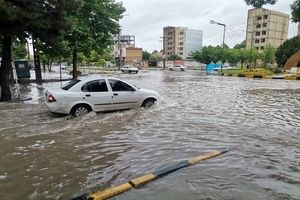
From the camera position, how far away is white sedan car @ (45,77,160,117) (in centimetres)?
1012

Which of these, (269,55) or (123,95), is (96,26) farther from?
(269,55)

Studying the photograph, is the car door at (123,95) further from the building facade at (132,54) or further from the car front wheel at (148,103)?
the building facade at (132,54)

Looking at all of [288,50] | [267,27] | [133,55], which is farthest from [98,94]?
[267,27]

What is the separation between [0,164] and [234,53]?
78.5m

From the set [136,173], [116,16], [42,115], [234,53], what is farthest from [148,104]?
[234,53]

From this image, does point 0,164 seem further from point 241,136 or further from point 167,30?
point 167,30

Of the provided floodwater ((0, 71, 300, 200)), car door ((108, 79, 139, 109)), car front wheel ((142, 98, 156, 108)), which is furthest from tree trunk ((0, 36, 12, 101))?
car front wheel ((142, 98, 156, 108))

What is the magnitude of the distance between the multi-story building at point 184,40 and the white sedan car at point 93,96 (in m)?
126

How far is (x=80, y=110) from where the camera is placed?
412 inches

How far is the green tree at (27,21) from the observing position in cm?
1230

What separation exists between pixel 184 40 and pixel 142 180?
136 metres

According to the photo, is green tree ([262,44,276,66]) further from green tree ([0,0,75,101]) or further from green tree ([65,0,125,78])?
green tree ([0,0,75,101])

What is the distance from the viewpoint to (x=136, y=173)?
18.2 feet

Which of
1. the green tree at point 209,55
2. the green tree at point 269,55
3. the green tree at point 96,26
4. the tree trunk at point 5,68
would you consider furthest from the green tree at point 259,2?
the green tree at point 209,55
